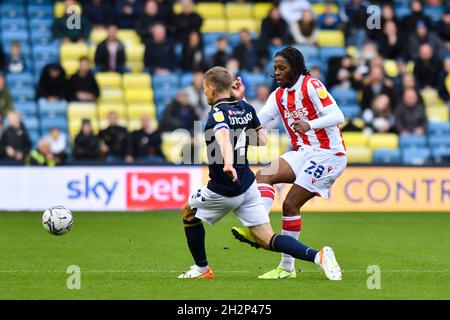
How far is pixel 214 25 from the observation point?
24094 mm

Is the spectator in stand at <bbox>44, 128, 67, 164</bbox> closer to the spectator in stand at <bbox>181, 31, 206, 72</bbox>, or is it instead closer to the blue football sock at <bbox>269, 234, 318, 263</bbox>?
the spectator in stand at <bbox>181, 31, 206, 72</bbox>

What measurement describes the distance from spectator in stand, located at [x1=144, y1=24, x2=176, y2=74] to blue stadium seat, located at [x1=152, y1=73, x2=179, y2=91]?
0.11 metres

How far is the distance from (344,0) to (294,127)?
14592mm

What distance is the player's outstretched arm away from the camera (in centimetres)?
953

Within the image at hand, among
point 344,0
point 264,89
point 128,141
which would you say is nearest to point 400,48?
point 344,0

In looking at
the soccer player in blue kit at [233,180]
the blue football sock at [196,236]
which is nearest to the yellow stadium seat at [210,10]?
the soccer player in blue kit at [233,180]

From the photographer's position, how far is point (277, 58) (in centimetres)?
1088

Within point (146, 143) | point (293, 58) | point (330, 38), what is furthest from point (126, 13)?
point (293, 58)

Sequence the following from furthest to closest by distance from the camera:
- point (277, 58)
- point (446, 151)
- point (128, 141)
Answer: point (446, 151) < point (128, 141) < point (277, 58)

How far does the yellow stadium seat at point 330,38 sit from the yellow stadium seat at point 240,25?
136cm

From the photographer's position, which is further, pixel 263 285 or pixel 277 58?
pixel 277 58

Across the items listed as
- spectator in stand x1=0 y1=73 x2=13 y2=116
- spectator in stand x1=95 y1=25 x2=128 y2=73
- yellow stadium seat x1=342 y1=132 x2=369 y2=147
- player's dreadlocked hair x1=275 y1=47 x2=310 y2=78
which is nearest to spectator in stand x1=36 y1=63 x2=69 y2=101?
spectator in stand x1=0 y1=73 x2=13 y2=116

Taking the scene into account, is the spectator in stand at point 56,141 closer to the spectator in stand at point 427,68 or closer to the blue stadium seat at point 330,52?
the blue stadium seat at point 330,52
